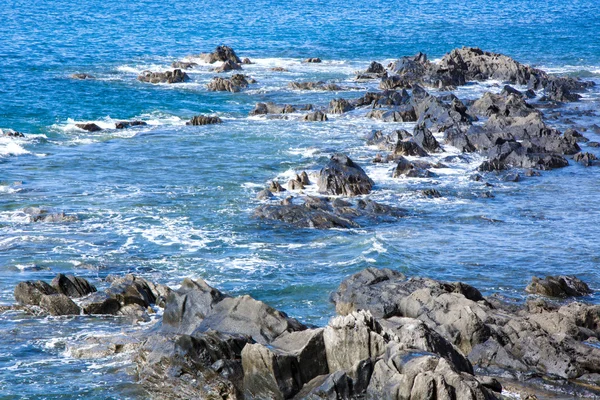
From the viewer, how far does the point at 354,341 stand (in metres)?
17.0

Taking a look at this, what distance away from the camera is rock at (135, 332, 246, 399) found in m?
17.8

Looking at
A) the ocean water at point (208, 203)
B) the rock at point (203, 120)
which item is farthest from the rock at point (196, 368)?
the rock at point (203, 120)

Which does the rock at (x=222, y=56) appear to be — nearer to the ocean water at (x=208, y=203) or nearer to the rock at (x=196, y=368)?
the ocean water at (x=208, y=203)

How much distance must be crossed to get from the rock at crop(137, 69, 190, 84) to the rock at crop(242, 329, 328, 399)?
50887 millimetres

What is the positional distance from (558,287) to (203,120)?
1229 inches

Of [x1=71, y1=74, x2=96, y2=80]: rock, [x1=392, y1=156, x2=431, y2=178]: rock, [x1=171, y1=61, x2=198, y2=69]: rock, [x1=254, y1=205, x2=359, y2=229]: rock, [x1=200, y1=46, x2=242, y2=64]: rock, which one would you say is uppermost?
[x1=200, y1=46, x2=242, y2=64]: rock

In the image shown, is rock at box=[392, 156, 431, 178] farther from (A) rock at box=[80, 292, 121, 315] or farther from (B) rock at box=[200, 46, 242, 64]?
(B) rock at box=[200, 46, 242, 64]

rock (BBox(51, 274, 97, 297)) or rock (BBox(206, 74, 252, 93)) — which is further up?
rock (BBox(206, 74, 252, 93))

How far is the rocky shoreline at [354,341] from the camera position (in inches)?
639

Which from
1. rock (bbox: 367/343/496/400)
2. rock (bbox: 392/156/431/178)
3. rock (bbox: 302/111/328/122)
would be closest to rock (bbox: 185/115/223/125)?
rock (bbox: 302/111/328/122)

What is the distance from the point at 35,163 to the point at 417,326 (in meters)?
29.2

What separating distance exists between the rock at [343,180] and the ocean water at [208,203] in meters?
0.89

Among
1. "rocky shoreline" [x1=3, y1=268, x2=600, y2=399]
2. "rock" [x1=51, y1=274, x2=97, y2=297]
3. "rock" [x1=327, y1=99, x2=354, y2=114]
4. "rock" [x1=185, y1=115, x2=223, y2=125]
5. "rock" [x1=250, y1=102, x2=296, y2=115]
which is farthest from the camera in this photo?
"rock" [x1=327, y1=99, x2=354, y2=114]

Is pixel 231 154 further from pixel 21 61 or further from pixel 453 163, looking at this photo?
pixel 21 61
